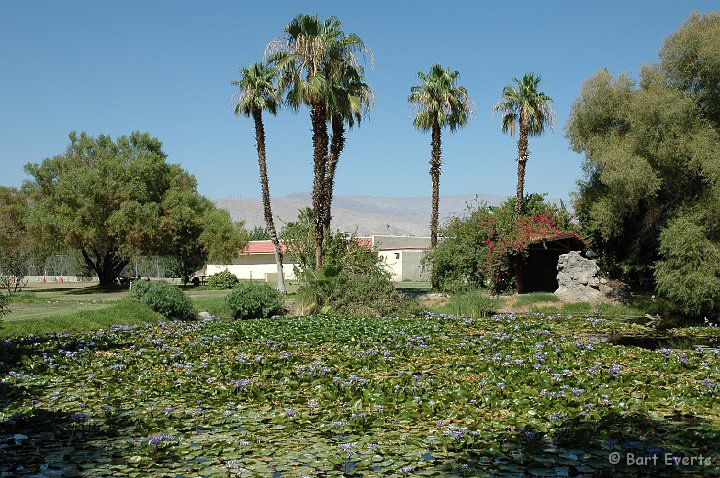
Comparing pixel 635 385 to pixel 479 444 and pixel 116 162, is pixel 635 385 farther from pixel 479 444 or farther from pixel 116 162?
pixel 116 162

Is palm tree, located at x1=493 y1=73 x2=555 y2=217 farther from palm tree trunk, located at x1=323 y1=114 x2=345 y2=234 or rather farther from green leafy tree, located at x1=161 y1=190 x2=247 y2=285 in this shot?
green leafy tree, located at x1=161 y1=190 x2=247 y2=285

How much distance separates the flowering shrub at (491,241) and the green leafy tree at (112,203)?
2049 cm

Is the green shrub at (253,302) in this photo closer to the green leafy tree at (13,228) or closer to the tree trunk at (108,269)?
the tree trunk at (108,269)

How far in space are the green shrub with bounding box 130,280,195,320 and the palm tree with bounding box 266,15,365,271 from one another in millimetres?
5500

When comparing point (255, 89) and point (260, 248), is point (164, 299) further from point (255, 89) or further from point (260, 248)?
point (260, 248)

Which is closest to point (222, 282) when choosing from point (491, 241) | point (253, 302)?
point (491, 241)

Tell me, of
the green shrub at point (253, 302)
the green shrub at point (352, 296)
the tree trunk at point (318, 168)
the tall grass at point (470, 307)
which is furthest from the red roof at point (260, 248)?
the tall grass at point (470, 307)

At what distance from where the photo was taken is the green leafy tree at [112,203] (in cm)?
3994

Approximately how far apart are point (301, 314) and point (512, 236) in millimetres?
11760

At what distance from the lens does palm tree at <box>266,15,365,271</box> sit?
24.7 metres

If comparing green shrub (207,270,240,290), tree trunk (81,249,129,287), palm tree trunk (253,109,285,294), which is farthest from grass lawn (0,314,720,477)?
tree trunk (81,249,129,287)

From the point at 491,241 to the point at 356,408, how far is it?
2228cm

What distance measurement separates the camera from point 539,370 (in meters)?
10.0

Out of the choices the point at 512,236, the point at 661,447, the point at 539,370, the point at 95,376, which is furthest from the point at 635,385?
the point at 512,236
